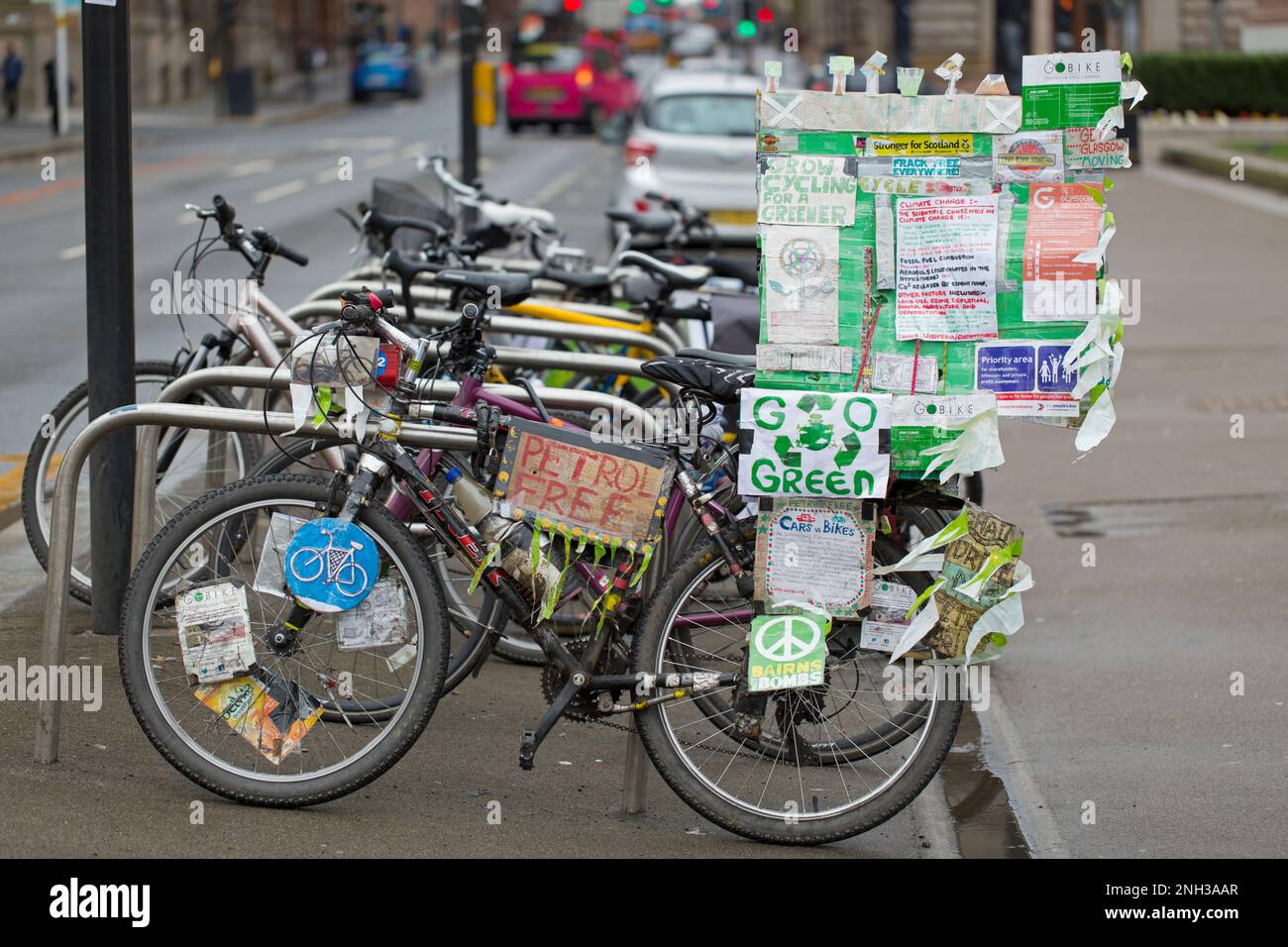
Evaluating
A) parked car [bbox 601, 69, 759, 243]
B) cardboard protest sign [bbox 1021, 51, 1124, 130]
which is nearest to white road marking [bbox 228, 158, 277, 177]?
parked car [bbox 601, 69, 759, 243]

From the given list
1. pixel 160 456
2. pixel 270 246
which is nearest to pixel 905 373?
pixel 270 246

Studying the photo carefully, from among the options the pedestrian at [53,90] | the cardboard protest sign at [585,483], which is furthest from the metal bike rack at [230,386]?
the pedestrian at [53,90]

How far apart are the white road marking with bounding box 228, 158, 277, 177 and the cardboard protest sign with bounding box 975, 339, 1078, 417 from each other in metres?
24.4

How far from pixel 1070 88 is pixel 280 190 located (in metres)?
21.3

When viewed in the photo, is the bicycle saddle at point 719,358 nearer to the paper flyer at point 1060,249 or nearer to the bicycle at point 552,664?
the bicycle at point 552,664

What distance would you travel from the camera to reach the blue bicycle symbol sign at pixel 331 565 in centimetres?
453

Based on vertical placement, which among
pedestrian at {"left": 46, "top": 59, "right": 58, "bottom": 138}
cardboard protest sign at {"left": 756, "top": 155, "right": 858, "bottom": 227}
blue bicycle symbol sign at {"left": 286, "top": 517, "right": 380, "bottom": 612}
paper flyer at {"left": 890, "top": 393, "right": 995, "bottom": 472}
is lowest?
blue bicycle symbol sign at {"left": 286, "top": 517, "right": 380, "bottom": 612}

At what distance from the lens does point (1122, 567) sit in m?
7.44

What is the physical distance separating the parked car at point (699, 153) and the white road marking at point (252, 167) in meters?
11.6

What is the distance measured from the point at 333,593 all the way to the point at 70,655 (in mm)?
1457

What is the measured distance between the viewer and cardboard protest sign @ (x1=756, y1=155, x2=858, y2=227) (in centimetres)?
447

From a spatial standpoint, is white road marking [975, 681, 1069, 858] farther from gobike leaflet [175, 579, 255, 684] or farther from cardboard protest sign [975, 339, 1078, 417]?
gobike leaflet [175, 579, 255, 684]
